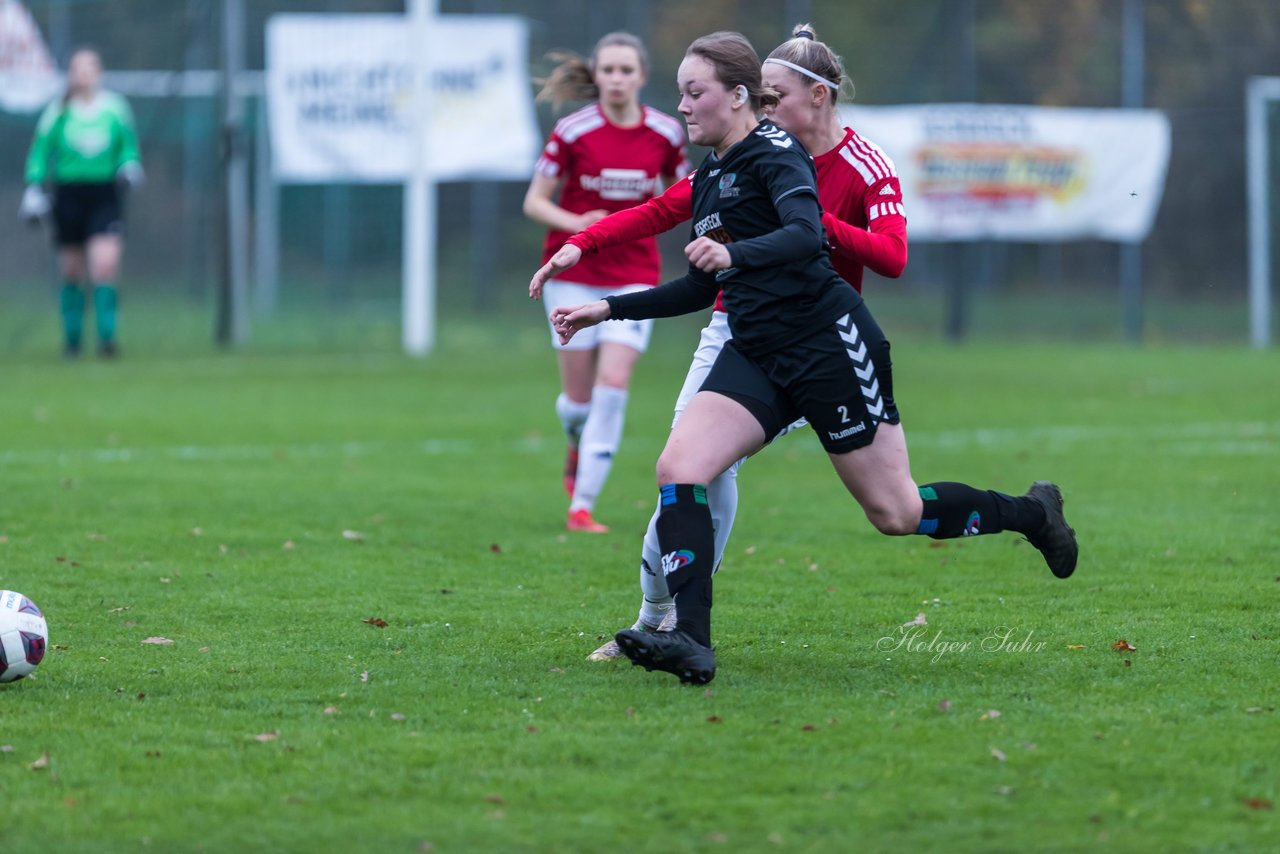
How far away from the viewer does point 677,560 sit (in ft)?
16.3

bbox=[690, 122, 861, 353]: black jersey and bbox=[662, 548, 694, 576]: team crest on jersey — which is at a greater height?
bbox=[690, 122, 861, 353]: black jersey

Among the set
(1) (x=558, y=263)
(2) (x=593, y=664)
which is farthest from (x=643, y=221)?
(2) (x=593, y=664)

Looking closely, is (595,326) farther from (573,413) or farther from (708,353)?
(708,353)

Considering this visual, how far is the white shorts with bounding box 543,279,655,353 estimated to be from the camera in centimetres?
805

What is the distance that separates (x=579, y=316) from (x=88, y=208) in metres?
12.8

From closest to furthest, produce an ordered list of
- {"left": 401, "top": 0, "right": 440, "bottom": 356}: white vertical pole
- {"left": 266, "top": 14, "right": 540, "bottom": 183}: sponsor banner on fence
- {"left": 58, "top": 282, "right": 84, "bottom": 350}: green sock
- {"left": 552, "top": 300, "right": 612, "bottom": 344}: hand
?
{"left": 552, "top": 300, "right": 612, "bottom": 344}: hand, {"left": 58, "top": 282, "right": 84, "bottom": 350}: green sock, {"left": 401, "top": 0, "right": 440, "bottom": 356}: white vertical pole, {"left": 266, "top": 14, "right": 540, "bottom": 183}: sponsor banner on fence

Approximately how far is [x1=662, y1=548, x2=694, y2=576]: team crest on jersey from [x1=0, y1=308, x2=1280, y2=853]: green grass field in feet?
1.08

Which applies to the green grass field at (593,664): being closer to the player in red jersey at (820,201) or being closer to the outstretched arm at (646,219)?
the player in red jersey at (820,201)

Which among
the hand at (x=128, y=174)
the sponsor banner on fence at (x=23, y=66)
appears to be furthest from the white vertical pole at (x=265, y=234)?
the hand at (x=128, y=174)

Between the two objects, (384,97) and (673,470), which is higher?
(384,97)

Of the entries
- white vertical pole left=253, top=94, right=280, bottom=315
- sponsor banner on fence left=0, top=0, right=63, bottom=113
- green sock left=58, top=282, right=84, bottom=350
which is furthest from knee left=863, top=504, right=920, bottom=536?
white vertical pole left=253, top=94, right=280, bottom=315

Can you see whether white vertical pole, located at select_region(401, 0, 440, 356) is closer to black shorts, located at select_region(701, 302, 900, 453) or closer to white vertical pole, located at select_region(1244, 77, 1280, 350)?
white vertical pole, located at select_region(1244, 77, 1280, 350)

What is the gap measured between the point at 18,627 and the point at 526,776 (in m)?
1.62

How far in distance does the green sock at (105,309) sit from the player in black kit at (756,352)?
12.4 metres
